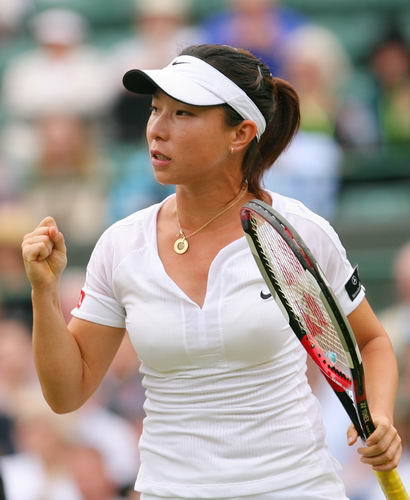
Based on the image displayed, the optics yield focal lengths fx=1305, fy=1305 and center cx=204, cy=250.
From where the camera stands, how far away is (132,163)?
319 inches

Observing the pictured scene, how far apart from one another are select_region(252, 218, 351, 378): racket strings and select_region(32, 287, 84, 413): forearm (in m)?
0.56

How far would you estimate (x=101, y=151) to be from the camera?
28.1ft

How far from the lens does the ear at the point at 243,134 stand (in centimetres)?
338

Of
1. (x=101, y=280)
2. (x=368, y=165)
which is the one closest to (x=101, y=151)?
(x=368, y=165)

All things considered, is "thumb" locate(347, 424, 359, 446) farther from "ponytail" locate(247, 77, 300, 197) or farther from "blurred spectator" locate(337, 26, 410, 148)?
"blurred spectator" locate(337, 26, 410, 148)

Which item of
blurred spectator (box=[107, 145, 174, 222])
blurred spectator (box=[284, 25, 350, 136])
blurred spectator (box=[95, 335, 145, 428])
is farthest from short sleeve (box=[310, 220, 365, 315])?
blurred spectator (box=[284, 25, 350, 136])

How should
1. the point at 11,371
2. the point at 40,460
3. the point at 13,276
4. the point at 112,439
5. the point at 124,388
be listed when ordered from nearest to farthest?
the point at 40,460, the point at 112,439, the point at 124,388, the point at 11,371, the point at 13,276

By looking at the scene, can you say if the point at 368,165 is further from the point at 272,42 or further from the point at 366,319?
the point at 366,319

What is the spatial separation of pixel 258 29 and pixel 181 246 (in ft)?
17.0

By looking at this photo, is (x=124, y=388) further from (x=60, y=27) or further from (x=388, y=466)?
(x=388, y=466)

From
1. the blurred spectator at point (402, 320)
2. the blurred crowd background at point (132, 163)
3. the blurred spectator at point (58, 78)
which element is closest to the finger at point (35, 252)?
the blurred crowd background at point (132, 163)

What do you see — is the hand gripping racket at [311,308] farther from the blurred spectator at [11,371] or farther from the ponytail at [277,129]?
the blurred spectator at [11,371]

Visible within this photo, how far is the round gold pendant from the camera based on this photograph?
335 centimetres

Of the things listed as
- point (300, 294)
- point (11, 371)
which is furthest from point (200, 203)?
point (11, 371)
